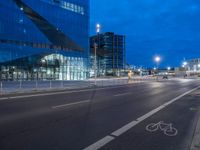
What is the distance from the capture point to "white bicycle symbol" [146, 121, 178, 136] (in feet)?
26.2

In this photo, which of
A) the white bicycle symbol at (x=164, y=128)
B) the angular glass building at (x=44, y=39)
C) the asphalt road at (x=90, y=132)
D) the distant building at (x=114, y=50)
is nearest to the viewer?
the asphalt road at (x=90, y=132)

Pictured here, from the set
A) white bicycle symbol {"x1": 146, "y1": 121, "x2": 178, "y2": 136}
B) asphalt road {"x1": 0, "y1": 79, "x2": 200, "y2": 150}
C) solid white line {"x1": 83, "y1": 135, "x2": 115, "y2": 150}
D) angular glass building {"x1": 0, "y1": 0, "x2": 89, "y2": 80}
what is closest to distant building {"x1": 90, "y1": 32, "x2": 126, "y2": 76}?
angular glass building {"x1": 0, "y1": 0, "x2": 89, "y2": 80}

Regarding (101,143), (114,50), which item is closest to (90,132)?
(101,143)

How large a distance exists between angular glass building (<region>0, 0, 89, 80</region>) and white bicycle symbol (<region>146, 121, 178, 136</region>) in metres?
46.7

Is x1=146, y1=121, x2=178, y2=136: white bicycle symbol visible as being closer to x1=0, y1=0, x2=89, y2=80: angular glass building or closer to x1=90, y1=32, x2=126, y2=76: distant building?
x1=0, y1=0, x2=89, y2=80: angular glass building

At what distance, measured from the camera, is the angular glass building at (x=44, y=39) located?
52281 millimetres

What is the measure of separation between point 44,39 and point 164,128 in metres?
54.0

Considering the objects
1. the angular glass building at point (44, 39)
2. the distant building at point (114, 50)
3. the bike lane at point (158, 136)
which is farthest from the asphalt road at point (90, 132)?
the distant building at point (114, 50)

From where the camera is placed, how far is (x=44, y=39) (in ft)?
194

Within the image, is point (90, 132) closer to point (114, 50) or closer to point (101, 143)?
point (101, 143)

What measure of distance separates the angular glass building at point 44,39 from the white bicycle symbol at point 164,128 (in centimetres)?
4674

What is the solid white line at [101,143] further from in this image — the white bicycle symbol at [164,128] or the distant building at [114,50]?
the distant building at [114,50]

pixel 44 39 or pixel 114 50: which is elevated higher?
pixel 114 50

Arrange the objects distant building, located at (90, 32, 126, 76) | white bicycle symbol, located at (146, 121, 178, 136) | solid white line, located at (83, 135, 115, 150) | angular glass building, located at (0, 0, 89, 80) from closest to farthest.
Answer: solid white line, located at (83, 135, 115, 150) < white bicycle symbol, located at (146, 121, 178, 136) < angular glass building, located at (0, 0, 89, 80) < distant building, located at (90, 32, 126, 76)
